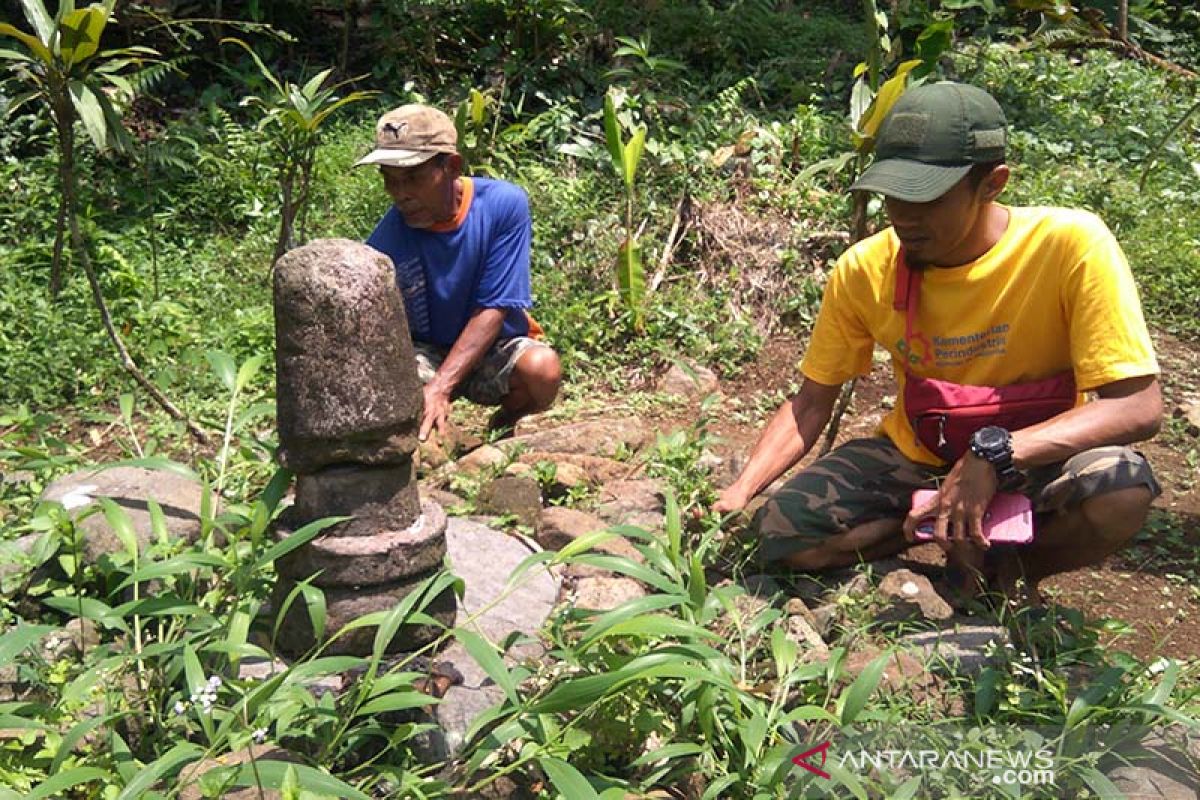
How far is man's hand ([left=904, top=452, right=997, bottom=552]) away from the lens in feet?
10.2

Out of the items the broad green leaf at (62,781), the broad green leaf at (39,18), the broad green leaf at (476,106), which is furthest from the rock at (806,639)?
the broad green leaf at (476,106)

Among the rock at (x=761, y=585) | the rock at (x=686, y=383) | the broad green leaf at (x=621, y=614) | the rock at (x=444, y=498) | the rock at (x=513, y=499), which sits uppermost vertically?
the broad green leaf at (x=621, y=614)

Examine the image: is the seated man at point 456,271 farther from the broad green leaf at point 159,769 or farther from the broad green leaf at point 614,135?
the broad green leaf at point 159,769

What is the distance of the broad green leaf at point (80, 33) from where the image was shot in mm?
3879

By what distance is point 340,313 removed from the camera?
8.82 feet

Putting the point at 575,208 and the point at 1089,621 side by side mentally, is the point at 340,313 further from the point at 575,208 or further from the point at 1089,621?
the point at 575,208

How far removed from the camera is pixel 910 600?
3.37m

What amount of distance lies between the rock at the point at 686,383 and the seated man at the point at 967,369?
1789 mm

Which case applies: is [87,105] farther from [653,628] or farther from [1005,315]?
[1005,315]

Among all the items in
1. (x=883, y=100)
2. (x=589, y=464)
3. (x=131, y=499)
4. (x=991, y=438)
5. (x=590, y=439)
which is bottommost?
(x=590, y=439)

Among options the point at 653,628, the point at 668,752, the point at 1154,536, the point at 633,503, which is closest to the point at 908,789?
the point at 668,752

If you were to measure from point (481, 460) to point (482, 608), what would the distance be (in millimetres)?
1163

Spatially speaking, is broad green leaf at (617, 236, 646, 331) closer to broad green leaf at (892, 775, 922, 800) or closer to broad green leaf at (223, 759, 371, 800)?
broad green leaf at (892, 775, 922, 800)

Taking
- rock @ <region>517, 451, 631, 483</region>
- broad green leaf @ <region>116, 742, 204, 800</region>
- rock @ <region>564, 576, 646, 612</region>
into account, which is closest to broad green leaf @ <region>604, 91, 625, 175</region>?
rock @ <region>517, 451, 631, 483</region>
